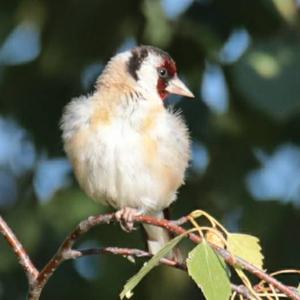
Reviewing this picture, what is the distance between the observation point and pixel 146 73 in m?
3.88

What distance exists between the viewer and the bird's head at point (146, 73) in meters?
3.80

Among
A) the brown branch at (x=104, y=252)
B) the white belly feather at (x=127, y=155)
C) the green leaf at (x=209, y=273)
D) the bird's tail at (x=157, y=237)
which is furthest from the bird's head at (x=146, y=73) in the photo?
the green leaf at (x=209, y=273)

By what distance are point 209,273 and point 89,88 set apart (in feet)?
7.61

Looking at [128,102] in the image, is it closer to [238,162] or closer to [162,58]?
[162,58]

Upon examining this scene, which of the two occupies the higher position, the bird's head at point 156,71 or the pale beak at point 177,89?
the bird's head at point 156,71

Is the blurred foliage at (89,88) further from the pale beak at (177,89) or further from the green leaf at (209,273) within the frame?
the green leaf at (209,273)

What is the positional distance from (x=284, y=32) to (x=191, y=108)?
46cm

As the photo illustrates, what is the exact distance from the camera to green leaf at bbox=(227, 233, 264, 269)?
2.38m

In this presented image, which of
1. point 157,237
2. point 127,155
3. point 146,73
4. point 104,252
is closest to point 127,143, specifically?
point 127,155

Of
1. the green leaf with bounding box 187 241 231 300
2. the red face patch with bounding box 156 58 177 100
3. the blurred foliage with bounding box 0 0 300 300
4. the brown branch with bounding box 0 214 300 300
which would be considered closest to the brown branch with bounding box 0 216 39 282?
the brown branch with bounding box 0 214 300 300

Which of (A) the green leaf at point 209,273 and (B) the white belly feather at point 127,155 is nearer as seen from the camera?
(A) the green leaf at point 209,273

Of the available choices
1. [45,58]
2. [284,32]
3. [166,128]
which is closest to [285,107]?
[166,128]

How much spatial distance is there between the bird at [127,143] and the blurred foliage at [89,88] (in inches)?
28.2

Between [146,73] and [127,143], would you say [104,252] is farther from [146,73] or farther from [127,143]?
[146,73]
